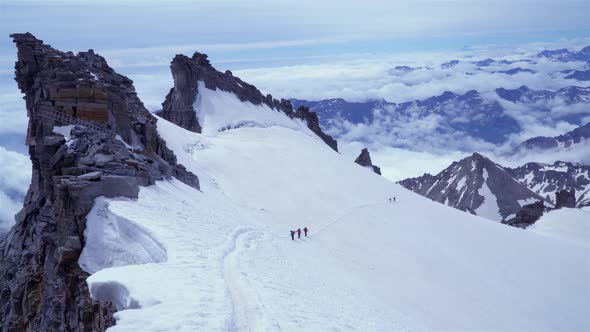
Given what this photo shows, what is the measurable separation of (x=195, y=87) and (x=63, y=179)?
72611mm

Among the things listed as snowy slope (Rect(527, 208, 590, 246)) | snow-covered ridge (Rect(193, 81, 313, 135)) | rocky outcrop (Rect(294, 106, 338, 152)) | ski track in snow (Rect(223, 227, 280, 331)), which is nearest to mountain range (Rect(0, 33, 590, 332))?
ski track in snow (Rect(223, 227, 280, 331))

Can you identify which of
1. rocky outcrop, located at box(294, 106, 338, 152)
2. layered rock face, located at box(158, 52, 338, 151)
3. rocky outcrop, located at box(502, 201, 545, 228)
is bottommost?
rocky outcrop, located at box(502, 201, 545, 228)

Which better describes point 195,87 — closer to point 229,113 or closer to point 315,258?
point 229,113

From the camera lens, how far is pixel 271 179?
171ft

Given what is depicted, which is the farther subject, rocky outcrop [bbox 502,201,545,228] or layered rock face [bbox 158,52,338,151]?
rocky outcrop [bbox 502,201,545,228]

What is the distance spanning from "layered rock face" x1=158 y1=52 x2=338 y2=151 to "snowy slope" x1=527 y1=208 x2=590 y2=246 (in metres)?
49.5

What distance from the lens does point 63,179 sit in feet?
63.3

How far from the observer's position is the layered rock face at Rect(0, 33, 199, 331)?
720 inches

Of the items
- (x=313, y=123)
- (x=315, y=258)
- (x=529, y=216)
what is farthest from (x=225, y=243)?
(x=529, y=216)

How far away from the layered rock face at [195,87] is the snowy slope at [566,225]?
4954cm

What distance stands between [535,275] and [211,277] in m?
33.9

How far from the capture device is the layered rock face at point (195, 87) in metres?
89.0

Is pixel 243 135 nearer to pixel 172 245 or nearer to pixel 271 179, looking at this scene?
pixel 271 179

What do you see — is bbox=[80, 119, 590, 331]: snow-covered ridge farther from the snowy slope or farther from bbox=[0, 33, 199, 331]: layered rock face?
the snowy slope
